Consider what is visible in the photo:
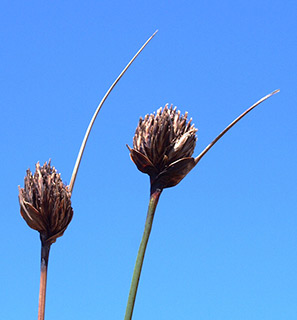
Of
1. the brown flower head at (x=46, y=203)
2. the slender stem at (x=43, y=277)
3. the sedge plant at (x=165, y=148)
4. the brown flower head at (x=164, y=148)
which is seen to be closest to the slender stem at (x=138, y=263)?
the sedge plant at (x=165, y=148)

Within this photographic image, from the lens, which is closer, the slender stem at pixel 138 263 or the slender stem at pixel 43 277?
the slender stem at pixel 138 263

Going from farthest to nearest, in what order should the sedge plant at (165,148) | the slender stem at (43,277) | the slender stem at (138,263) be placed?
1. the slender stem at (43,277)
2. the sedge plant at (165,148)
3. the slender stem at (138,263)

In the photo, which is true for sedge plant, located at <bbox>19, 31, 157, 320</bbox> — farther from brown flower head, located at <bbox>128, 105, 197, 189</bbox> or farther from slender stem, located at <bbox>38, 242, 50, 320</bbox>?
brown flower head, located at <bbox>128, 105, 197, 189</bbox>

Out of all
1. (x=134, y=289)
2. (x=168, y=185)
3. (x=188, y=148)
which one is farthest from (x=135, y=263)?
(x=188, y=148)

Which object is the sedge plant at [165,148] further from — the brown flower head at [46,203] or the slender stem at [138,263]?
the brown flower head at [46,203]

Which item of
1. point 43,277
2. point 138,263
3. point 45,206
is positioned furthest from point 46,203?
point 138,263

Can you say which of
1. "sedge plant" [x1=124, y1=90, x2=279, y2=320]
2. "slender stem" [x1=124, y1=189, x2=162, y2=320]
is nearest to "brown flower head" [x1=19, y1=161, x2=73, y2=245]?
"sedge plant" [x1=124, y1=90, x2=279, y2=320]

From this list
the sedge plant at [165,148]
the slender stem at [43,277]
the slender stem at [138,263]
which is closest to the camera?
the slender stem at [138,263]
